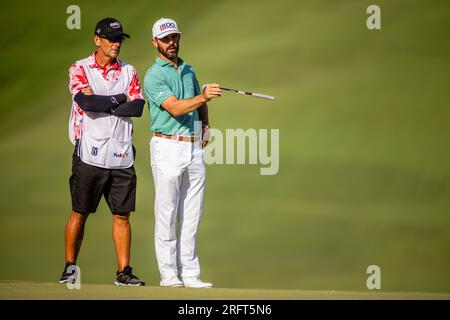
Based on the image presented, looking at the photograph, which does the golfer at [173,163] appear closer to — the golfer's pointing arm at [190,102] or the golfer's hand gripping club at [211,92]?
the golfer's pointing arm at [190,102]

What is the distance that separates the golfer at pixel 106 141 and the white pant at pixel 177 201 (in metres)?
0.19

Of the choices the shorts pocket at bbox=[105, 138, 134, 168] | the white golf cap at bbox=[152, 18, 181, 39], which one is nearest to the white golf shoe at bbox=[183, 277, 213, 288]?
the shorts pocket at bbox=[105, 138, 134, 168]

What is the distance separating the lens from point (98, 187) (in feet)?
28.4

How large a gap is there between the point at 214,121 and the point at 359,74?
1.80 metres

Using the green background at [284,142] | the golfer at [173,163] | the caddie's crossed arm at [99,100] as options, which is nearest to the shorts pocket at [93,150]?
A: the caddie's crossed arm at [99,100]

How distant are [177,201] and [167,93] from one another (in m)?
A: 0.71

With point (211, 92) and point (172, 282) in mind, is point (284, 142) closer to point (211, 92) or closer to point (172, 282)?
point (172, 282)

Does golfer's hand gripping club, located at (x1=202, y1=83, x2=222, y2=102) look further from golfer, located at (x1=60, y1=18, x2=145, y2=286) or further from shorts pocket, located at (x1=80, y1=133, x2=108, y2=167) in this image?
shorts pocket, located at (x1=80, y1=133, x2=108, y2=167)

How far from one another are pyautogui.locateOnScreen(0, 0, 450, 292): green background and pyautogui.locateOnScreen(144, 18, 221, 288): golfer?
2.84 metres

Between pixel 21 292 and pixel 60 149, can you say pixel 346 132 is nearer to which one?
pixel 60 149

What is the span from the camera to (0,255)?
12117 mm

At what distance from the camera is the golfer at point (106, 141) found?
855 cm

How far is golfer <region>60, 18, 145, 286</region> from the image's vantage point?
8547 mm

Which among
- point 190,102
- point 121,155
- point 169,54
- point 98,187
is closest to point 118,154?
point 121,155
